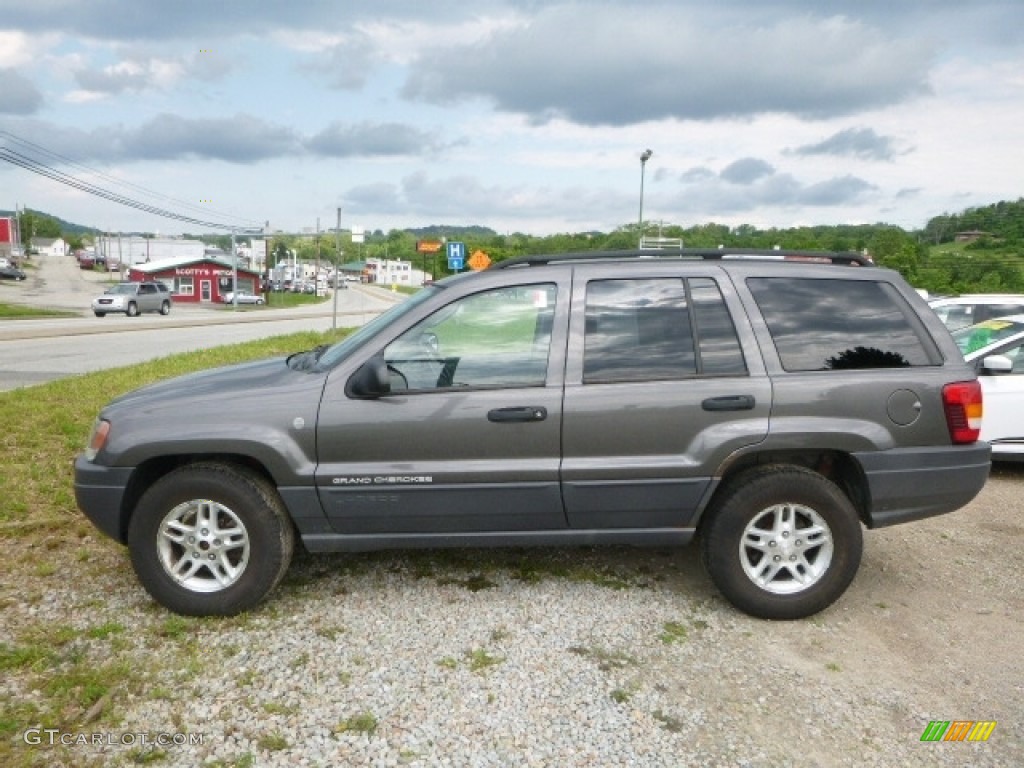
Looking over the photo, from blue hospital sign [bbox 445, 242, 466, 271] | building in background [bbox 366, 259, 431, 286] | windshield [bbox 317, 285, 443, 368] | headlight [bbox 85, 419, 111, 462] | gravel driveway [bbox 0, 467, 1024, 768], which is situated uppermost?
building in background [bbox 366, 259, 431, 286]

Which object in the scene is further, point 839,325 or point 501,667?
point 839,325

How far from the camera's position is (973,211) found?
46.3 m

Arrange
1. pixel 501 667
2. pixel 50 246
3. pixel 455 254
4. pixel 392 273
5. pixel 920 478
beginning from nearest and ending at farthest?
pixel 501 667 < pixel 920 478 < pixel 455 254 < pixel 50 246 < pixel 392 273

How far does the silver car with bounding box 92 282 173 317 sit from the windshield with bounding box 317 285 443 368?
35.5 metres

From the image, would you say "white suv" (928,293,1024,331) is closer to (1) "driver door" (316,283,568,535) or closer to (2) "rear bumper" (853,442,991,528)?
(2) "rear bumper" (853,442,991,528)

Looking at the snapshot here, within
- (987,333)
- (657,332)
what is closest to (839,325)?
(657,332)

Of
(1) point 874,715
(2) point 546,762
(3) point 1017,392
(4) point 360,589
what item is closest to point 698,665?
(1) point 874,715

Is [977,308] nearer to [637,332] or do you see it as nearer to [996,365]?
[996,365]

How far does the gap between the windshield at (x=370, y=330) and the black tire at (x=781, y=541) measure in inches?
72.2

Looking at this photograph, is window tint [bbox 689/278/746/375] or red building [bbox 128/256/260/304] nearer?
window tint [bbox 689/278/746/375]

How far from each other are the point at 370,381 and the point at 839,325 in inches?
94.1

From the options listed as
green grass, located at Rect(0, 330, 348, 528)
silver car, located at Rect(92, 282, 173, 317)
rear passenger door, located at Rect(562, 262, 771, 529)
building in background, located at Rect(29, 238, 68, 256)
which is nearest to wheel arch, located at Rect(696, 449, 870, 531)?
rear passenger door, located at Rect(562, 262, 771, 529)

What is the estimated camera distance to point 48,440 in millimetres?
6359

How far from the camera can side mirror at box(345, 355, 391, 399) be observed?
11.0 ft
